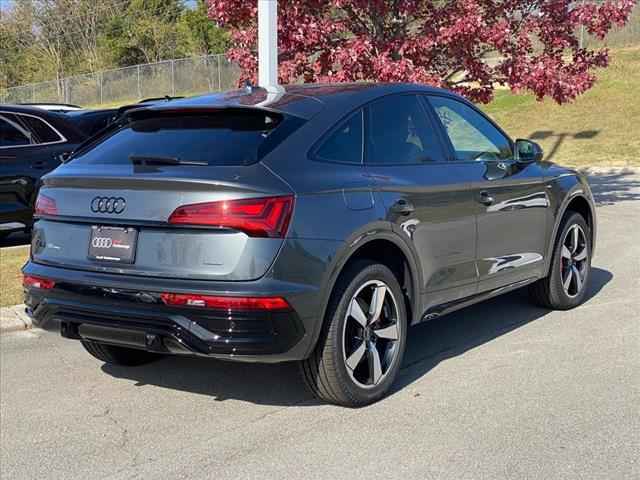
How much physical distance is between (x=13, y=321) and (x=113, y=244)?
2.77 meters

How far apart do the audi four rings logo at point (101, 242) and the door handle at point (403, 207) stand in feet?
4.95

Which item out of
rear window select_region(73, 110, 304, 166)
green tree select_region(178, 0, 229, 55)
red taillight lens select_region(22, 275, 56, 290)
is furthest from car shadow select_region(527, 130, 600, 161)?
green tree select_region(178, 0, 229, 55)

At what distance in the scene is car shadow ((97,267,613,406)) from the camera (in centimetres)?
499

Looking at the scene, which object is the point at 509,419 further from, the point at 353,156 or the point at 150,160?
the point at 150,160

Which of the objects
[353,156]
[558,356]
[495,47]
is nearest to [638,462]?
[558,356]

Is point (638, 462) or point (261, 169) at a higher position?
point (261, 169)

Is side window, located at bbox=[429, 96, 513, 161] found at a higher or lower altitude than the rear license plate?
higher

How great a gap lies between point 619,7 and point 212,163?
303 inches

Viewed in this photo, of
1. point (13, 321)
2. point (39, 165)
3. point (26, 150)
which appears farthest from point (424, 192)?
point (26, 150)

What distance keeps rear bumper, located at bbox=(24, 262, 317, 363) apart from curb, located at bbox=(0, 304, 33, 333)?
2.48 meters

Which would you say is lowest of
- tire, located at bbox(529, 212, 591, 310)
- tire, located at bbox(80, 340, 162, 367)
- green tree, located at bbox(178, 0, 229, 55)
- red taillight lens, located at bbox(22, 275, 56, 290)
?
tire, located at bbox(80, 340, 162, 367)

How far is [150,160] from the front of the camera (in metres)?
4.35

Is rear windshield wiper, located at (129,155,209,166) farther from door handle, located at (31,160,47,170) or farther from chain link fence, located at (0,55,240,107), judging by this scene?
chain link fence, located at (0,55,240,107)

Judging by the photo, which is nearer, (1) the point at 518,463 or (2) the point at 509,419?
(1) the point at 518,463
